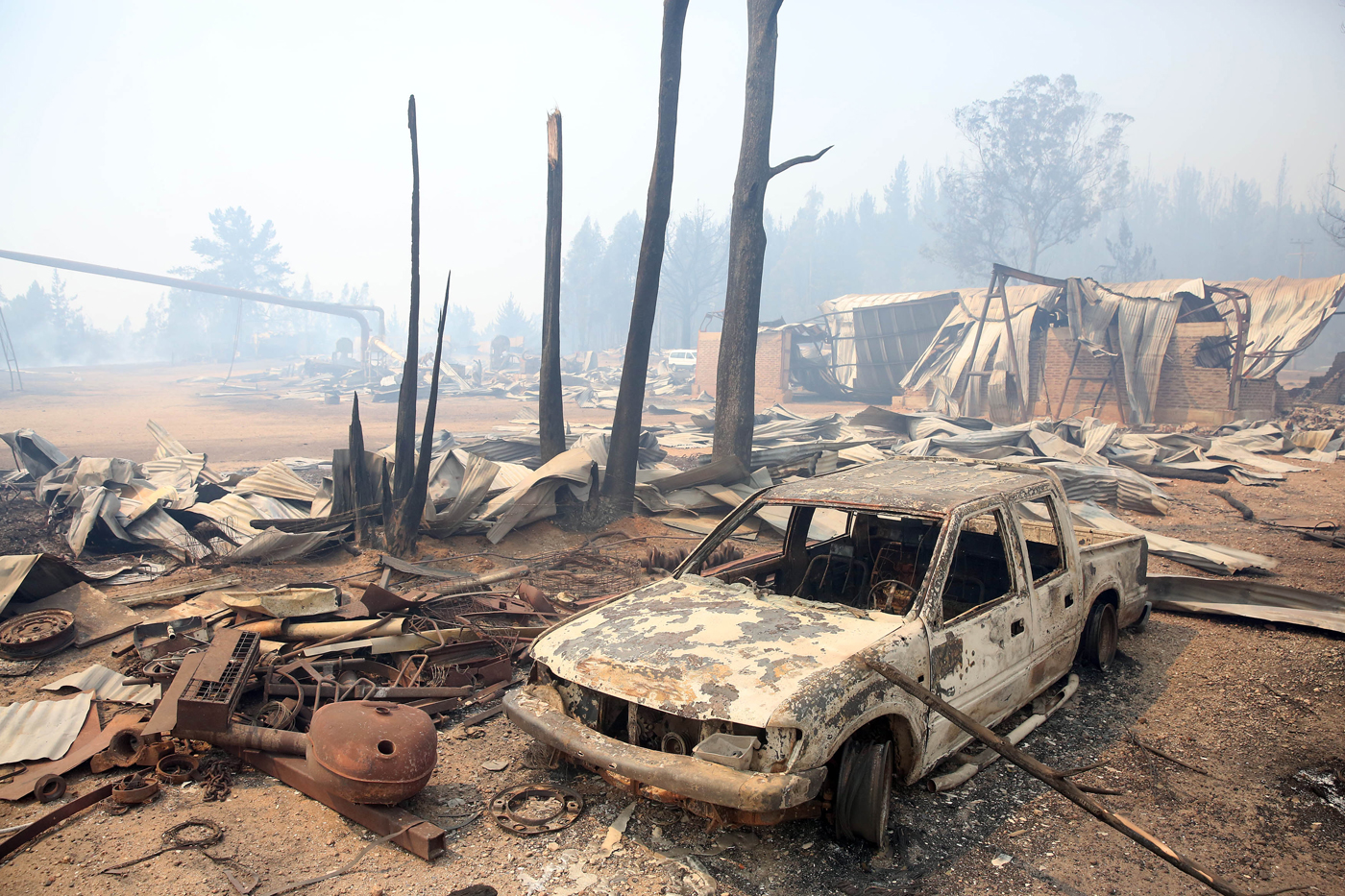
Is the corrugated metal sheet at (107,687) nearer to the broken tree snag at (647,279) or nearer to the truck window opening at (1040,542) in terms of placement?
the truck window opening at (1040,542)

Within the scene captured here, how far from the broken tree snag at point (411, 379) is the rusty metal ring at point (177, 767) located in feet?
14.3

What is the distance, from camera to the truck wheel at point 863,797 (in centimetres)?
288

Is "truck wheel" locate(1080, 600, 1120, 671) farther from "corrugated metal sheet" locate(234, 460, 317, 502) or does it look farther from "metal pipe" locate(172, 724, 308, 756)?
"corrugated metal sheet" locate(234, 460, 317, 502)

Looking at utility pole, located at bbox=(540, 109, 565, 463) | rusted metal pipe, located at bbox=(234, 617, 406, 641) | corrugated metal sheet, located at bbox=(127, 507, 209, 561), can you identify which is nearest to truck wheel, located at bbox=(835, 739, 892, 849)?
rusted metal pipe, located at bbox=(234, 617, 406, 641)

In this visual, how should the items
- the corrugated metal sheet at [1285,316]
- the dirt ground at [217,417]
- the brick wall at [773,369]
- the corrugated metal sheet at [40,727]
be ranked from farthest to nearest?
the brick wall at [773,369], the corrugated metal sheet at [1285,316], the dirt ground at [217,417], the corrugated metal sheet at [40,727]

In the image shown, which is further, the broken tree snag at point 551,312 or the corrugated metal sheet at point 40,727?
the broken tree snag at point 551,312

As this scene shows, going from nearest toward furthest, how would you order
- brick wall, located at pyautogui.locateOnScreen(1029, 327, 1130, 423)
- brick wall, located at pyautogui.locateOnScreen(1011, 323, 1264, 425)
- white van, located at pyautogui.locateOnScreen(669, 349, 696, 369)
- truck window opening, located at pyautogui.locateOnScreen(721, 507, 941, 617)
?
truck window opening, located at pyautogui.locateOnScreen(721, 507, 941, 617) → brick wall, located at pyautogui.locateOnScreen(1011, 323, 1264, 425) → brick wall, located at pyautogui.locateOnScreen(1029, 327, 1130, 423) → white van, located at pyautogui.locateOnScreen(669, 349, 696, 369)

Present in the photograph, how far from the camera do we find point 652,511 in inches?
380

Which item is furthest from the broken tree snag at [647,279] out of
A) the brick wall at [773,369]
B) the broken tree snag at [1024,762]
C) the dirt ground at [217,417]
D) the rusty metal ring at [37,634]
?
the brick wall at [773,369]

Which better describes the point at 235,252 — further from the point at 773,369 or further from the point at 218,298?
the point at 773,369

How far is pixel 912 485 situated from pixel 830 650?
56.2 inches

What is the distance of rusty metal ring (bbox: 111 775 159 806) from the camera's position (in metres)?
3.22

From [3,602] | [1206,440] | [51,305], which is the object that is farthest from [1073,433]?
[51,305]

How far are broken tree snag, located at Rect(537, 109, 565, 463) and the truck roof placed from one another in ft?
19.4
